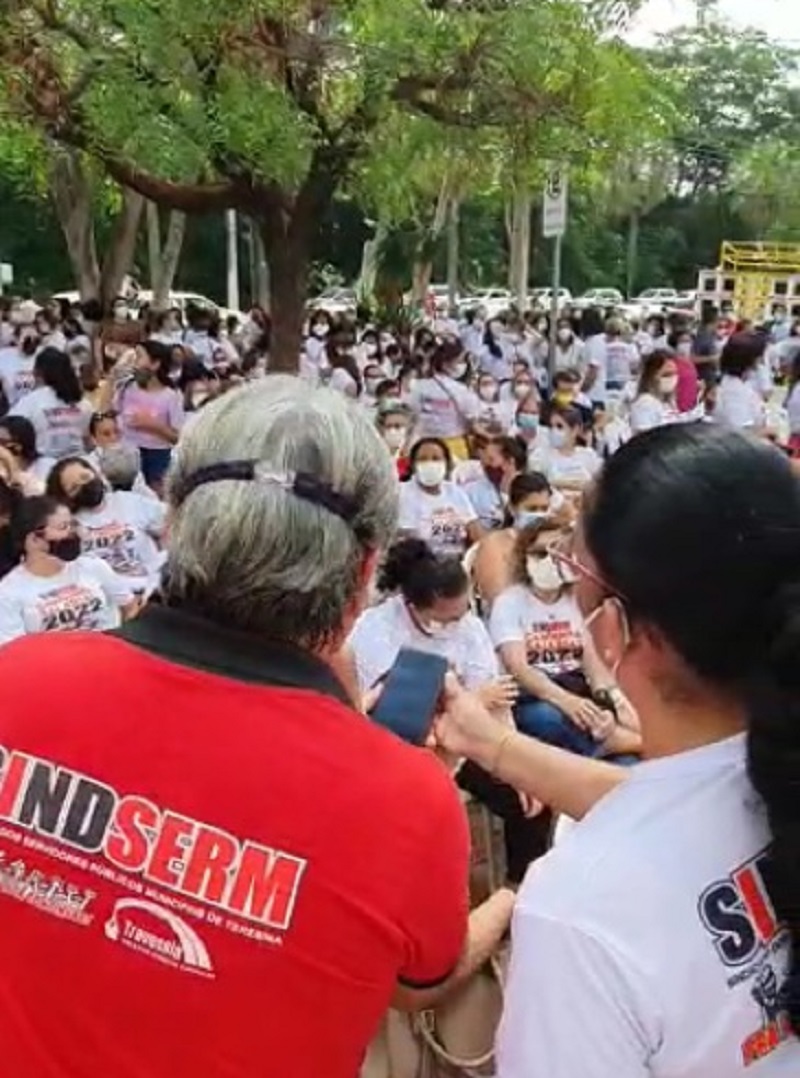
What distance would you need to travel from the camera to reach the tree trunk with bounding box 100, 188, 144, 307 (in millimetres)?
18312

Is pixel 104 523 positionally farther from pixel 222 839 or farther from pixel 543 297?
pixel 543 297

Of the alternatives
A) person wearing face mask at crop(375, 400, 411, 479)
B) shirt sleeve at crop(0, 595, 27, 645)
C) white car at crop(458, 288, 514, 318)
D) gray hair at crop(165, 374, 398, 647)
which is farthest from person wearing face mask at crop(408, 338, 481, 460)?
white car at crop(458, 288, 514, 318)

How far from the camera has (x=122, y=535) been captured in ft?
18.3

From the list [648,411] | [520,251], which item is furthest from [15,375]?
[520,251]

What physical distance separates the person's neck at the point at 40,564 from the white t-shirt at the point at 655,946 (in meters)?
3.58

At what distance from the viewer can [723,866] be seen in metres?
1.15

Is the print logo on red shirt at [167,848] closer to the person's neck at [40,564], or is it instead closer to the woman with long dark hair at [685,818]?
the woman with long dark hair at [685,818]

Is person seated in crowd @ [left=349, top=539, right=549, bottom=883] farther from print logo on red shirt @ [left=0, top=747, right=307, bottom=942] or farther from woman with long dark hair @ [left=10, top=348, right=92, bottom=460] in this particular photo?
woman with long dark hair @ [left=10, top=348, right=92, bottom=460]

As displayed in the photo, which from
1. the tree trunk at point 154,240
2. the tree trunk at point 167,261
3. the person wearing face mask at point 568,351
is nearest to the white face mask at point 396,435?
the person wearing face mask at point 568,351

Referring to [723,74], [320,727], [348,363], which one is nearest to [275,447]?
[320,727]

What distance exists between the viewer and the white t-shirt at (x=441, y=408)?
30.2ft

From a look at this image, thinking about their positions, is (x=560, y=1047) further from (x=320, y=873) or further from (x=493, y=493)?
(x=493, y=493)

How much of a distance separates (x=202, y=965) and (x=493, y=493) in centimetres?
592

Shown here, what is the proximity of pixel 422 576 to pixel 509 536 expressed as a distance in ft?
3.49
